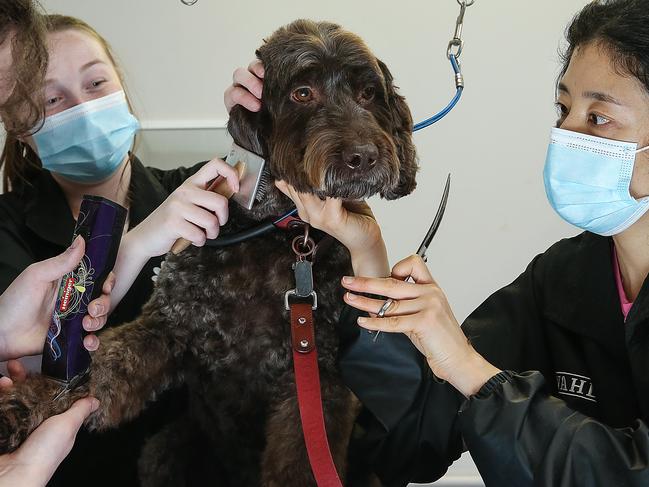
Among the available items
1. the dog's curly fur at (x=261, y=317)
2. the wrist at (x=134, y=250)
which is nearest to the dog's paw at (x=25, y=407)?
the dog's curly fur at (x=261, y=317)

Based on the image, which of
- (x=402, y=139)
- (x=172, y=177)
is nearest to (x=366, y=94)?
(x=402, y=139)

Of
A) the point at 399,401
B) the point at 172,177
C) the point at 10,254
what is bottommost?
the point at 399,401

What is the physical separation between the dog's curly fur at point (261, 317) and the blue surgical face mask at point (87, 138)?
0.48 meters

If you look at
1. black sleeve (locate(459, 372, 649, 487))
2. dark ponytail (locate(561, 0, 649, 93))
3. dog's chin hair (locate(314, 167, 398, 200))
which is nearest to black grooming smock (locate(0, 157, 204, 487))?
dog's chin hair (locate(314, 167, 398, 200))

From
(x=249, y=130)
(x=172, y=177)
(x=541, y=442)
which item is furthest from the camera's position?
(x=172, y=177)

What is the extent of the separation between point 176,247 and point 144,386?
322mm

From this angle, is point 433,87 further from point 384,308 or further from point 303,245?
point 384,308

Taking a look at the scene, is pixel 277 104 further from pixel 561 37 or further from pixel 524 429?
pixel 561 37

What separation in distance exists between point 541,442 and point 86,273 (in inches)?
33.4

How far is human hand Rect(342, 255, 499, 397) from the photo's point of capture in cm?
111

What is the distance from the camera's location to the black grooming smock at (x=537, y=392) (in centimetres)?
103

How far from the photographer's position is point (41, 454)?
1.10 m

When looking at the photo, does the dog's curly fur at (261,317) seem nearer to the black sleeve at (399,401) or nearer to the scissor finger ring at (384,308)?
the black sleeve at (399,401)

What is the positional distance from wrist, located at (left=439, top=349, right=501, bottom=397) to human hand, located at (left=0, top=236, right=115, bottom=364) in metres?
0.66
